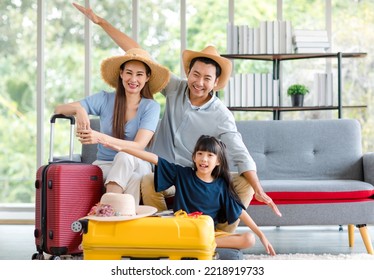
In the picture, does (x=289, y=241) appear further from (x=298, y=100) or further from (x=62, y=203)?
(x=62, y=203)

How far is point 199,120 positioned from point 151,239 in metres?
1.01

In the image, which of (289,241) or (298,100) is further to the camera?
(298,100)

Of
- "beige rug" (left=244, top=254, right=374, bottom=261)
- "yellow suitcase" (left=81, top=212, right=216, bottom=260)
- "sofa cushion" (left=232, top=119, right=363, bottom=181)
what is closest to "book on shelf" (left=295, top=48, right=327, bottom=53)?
"sofa cushion" (left=232, top=119, right=363, bottom=181)

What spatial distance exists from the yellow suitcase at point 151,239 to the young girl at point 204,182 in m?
0.49

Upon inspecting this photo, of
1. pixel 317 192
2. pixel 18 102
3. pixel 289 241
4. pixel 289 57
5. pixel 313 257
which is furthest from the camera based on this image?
pixel 18 102

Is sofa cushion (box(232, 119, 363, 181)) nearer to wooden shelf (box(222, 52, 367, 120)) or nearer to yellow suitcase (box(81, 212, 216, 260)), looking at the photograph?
wooden shelf (box(222, 52, 367, 120))

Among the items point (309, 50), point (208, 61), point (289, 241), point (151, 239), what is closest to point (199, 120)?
point (208, 61)

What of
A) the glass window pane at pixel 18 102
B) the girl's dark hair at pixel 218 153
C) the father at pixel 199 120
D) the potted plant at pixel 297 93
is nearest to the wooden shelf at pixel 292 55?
the potted plant at pixel 297 93

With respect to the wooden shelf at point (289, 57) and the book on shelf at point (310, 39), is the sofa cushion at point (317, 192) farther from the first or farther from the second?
the book on shelf at point (310, 39)

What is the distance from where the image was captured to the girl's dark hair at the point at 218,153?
3.15 meters

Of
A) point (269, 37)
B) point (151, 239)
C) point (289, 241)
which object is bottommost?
point (289, 241)

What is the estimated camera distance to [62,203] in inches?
126

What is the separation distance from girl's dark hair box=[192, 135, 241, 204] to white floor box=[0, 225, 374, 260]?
101 centimetres
